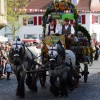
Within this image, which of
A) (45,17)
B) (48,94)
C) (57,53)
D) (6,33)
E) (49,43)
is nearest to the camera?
(57,53)

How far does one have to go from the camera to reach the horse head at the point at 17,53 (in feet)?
52.0

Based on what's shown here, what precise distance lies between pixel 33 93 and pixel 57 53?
2022 millimetres

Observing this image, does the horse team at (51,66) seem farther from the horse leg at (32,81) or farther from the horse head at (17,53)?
the horse leg at (32,81)

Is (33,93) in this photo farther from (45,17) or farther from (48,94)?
(45,17)

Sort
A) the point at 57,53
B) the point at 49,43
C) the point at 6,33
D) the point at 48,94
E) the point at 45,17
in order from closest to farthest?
the point at 57,53
the point at 48,94
the point at 49,43
the point at 45,17
the point at 6,33

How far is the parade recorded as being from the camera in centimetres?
1588

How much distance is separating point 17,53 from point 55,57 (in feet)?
3.87

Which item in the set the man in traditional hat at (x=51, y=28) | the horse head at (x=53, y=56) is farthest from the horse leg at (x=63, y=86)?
the man in traditional hat at (x=51, y=28)

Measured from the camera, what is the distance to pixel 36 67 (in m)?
18.1

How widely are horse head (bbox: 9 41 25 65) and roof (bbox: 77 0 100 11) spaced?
5492 centimetres

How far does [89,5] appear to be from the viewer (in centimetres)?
7156

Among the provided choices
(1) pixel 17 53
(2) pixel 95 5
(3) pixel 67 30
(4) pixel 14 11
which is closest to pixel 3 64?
(3) pixel 67 30

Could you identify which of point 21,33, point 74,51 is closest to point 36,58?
point 74,51

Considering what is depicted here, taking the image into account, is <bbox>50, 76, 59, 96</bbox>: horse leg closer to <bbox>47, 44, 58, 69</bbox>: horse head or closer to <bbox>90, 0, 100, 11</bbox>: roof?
<bbox>47, 44, 58, 69</bbox>: horse head
